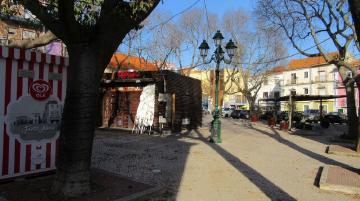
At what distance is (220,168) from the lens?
9805 mm

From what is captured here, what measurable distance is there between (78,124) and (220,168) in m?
4.91

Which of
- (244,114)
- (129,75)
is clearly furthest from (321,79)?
(129,75)

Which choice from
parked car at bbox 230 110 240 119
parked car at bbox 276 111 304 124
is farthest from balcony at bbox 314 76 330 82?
parked car at bbox 276 111 304 124

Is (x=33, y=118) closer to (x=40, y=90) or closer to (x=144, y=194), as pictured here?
(x=40, y=90)

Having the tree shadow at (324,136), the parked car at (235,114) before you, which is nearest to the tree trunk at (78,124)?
the tree shadow at (324,136)

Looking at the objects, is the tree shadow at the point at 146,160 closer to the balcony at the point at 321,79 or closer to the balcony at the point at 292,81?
the balcony at the point at 321,79

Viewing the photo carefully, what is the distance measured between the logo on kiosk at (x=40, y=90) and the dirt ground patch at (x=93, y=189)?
1618 millimetres

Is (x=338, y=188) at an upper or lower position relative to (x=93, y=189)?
lower

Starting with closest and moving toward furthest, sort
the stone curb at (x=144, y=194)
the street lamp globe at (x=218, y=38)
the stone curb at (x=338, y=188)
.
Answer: the stone curb at (x=144, y=194)
the stone curb at (x=338, y=188)
the street lamp globe at (x=218, y=38)

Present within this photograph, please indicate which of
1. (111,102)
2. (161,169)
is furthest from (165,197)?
(111,102)

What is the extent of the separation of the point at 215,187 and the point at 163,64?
28.5 metres

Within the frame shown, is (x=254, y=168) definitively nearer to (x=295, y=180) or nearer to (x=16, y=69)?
(x=295, y=180)

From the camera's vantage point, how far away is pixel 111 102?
20.9 meters

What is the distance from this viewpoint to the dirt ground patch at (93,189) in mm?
5961
